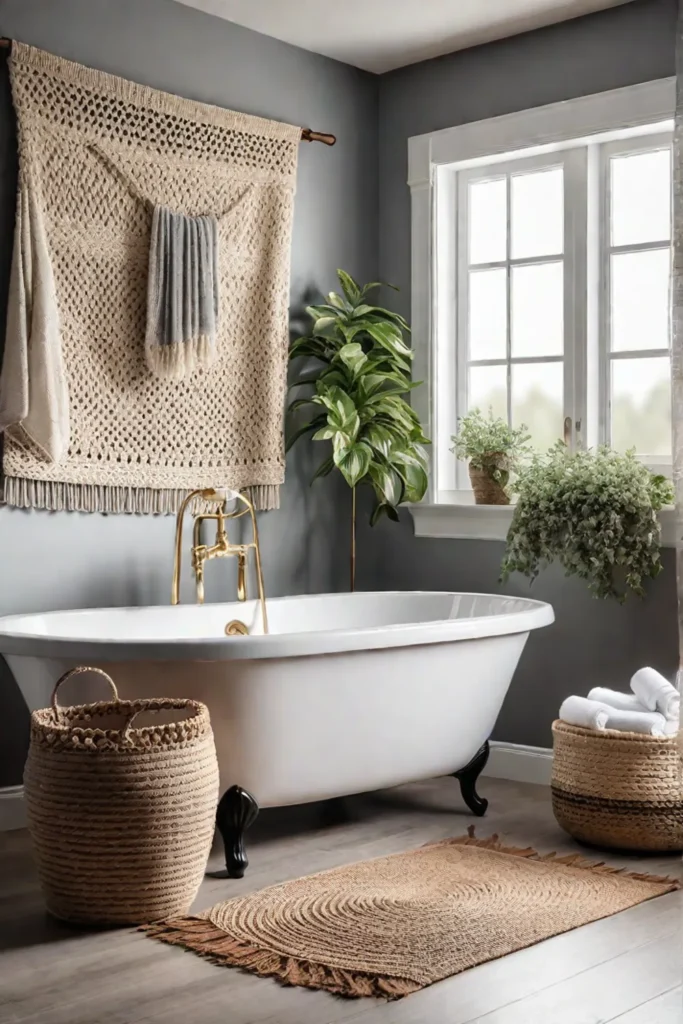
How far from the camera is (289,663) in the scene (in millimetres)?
3041

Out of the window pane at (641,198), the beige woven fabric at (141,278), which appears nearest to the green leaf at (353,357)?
the beige woven fabric at (141,278)

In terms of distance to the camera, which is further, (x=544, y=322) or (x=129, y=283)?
(x=544, y=322)

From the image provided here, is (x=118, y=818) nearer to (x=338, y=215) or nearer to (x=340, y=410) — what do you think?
(x=340, y=410)

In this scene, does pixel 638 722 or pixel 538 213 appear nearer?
pixel 638 722

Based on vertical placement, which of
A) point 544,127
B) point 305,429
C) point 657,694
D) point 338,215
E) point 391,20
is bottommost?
point 657,694

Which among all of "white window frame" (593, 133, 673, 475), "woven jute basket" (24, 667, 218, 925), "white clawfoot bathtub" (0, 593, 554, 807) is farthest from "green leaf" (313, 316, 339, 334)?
"woven jute basket" (24, 667, 218, 925)

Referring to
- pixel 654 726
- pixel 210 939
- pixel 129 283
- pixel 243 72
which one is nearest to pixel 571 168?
pixel 243 72

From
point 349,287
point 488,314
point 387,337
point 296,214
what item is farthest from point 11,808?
point 488,314

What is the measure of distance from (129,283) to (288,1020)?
241cm

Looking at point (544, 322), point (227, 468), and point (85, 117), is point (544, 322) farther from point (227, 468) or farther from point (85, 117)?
point (85, 117)

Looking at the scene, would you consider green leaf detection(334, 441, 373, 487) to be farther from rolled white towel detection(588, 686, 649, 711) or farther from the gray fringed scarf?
rolled white towel detection(588, 686, 649, 711)

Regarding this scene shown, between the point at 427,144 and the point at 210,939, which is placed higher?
the point at 427,144

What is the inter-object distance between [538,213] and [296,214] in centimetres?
87

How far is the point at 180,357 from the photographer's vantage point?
12.9 ft
